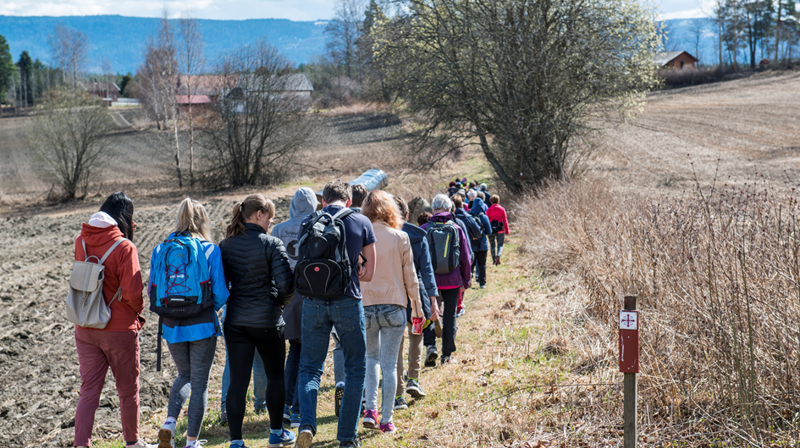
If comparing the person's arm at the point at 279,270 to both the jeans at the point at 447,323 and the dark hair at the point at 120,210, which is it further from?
the jeans at the point at 447,323

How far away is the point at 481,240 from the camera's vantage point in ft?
33.7

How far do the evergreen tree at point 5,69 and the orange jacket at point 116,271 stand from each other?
9669cm

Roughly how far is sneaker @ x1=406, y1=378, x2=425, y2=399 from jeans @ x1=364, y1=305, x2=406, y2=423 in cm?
84

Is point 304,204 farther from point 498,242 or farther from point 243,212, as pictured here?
point 498,242

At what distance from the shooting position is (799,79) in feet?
197

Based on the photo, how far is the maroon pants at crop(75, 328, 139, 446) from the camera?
15.1 ft

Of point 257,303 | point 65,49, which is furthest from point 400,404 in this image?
point 65,49

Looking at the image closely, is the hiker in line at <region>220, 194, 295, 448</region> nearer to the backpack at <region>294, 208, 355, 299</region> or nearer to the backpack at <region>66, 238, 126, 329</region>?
the backpack at <region>294, 208, 355, 299</region>

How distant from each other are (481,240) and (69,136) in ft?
89.9

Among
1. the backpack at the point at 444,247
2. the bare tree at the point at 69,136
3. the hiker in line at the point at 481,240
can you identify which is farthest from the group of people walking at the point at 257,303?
the bare tree at the point at 69,136

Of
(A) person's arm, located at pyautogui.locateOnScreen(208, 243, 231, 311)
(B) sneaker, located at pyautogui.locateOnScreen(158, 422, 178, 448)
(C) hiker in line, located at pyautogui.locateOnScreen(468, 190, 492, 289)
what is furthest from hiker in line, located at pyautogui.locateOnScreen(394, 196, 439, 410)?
(C) hiker in line, located at pyautogui.locateOnScreen(468, 190, 492, 289)

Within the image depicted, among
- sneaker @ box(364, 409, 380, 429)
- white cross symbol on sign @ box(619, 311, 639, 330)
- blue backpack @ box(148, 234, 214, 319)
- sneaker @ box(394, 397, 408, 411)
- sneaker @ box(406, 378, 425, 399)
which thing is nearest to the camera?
white cross symbol on sign @ box(619, 311, 639, 330)

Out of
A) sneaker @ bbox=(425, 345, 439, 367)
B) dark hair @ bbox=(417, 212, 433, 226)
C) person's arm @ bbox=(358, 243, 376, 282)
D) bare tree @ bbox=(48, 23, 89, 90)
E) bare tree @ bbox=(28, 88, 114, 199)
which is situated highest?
bare tree @ bbox=(48, 23, 89, 90)

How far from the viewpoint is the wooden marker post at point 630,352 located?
355 cm
